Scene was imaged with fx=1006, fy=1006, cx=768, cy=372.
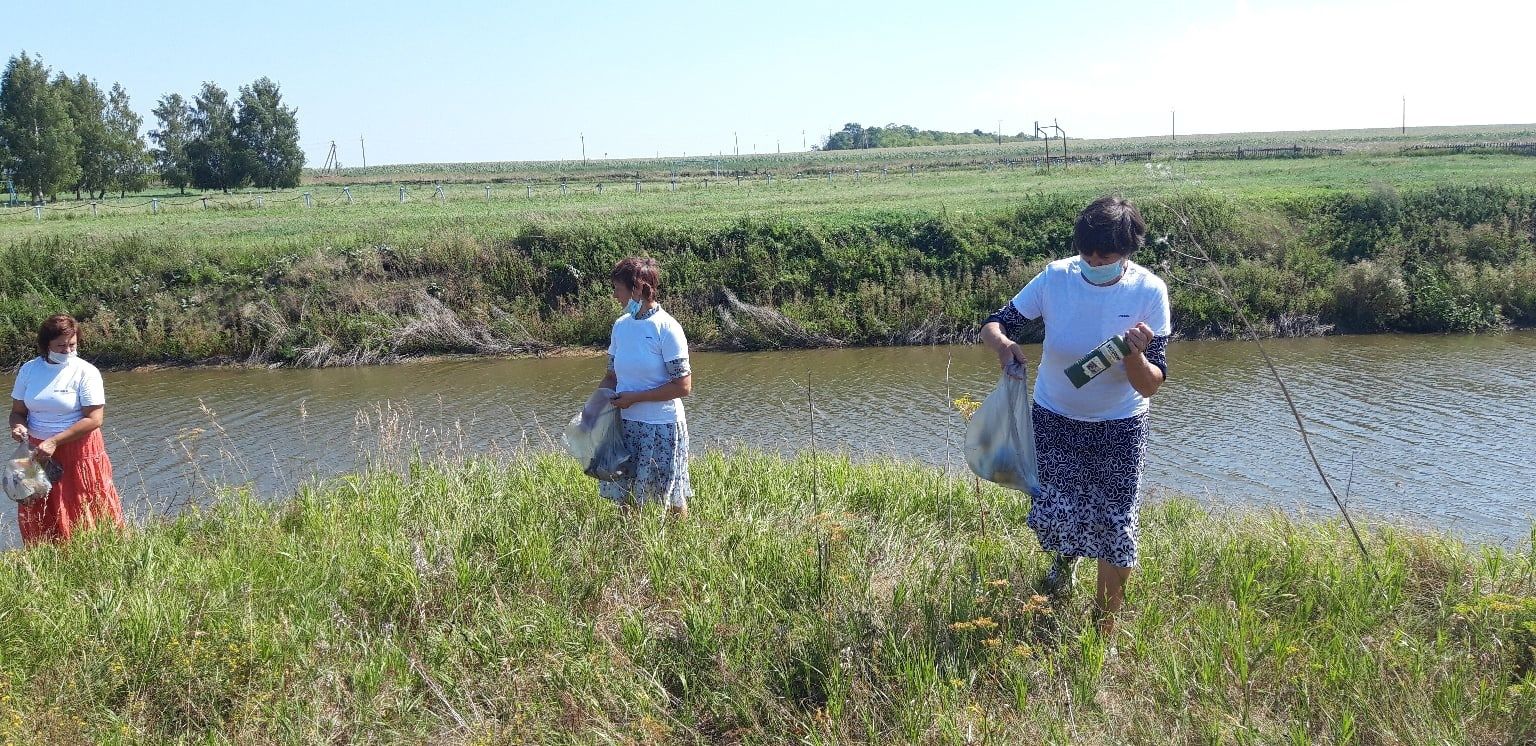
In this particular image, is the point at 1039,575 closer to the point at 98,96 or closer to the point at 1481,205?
the point at 1481,205

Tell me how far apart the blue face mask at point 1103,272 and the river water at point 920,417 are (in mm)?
3929

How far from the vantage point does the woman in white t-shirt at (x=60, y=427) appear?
216 inches

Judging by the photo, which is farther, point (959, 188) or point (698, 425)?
point (959, 188)

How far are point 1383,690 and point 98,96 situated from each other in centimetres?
7181

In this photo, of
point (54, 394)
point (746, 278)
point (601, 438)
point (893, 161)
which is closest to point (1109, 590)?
point (601, 438)

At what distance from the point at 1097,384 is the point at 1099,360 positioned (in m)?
0.25

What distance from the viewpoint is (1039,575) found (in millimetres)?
4207

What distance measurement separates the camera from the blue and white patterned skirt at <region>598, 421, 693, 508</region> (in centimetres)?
491

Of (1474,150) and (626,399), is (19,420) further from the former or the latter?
(1474,150)

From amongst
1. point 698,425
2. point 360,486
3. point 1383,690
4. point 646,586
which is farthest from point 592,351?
point 1383,690

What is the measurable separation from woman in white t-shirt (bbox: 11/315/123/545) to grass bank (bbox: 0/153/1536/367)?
51.6 ft

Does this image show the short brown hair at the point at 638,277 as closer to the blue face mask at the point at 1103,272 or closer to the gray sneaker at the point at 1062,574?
the blue face mask at the point at 1103,272

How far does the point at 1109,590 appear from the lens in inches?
148

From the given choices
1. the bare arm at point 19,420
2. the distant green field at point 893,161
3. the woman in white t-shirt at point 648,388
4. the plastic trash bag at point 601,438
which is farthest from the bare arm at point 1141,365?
the distant green field at point 893,161
